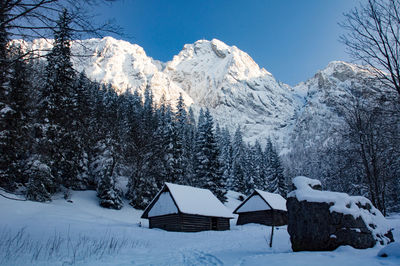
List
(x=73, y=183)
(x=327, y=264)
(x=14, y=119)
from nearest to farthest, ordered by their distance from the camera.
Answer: (x=327, y=264) < (x=14, y=119) < (x=73, y=183)

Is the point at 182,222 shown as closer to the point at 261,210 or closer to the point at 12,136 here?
the point at 261,210

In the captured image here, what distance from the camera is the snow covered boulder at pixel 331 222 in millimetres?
8531

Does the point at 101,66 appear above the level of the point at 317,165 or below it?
above

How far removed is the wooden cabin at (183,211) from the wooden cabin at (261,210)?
659 cm

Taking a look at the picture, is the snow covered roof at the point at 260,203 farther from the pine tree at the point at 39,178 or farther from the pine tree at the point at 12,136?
the pine tree at the point at 12,136

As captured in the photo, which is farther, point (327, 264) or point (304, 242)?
point (304, 242)

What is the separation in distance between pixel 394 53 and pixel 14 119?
2751 centimetres

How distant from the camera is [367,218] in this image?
9.12 metres

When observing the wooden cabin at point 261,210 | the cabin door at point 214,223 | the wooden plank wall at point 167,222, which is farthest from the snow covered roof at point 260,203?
the wooden plank wall at point 167,222

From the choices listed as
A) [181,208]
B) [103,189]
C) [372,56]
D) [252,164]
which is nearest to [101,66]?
[252,164]

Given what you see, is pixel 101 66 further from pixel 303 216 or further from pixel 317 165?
pixel 303 216

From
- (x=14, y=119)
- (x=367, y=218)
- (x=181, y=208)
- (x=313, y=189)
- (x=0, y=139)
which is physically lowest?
(x=181, y=208)

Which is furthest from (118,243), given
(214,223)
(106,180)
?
(106,180)

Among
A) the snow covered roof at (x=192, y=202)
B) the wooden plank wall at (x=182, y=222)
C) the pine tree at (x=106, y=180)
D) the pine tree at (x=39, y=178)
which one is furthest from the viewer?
the pine tree at (x=106, y=180)
